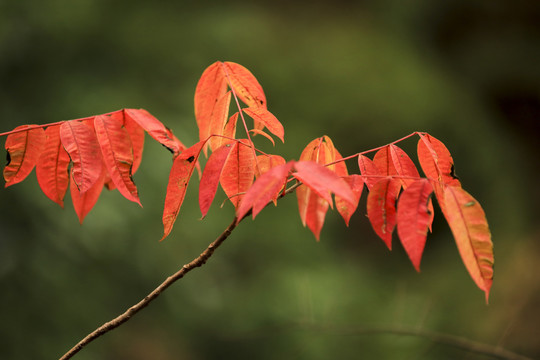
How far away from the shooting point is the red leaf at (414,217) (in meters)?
0.37

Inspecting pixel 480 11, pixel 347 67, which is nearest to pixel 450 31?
pixel 480 11

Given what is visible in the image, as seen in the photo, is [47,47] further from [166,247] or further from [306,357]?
[306,357]

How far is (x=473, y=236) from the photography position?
1.17ft

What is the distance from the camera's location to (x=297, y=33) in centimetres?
278

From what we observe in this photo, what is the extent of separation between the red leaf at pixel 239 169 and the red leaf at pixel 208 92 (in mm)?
112

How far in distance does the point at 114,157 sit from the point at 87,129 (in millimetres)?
45

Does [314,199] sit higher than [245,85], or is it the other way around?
[245,85]

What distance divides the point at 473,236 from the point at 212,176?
25 cm

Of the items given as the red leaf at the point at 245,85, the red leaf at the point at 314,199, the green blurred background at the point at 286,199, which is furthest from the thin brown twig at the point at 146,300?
the green blurred background at the point at 286,199

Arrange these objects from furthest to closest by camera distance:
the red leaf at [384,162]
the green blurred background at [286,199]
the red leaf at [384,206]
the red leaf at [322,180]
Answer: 1. the green blurred background at [286,199]
2. the red leaf at [384,162]
3. the red leaf at [384,206]
4. the red leaf at [322,180]

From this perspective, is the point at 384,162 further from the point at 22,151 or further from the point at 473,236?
the point at 22,151

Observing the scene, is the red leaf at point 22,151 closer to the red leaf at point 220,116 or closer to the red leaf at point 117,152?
the red leaf at point 117,152

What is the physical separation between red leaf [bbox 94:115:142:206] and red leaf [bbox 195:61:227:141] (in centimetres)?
13

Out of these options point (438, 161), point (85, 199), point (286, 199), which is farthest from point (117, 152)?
point (286, 199)
